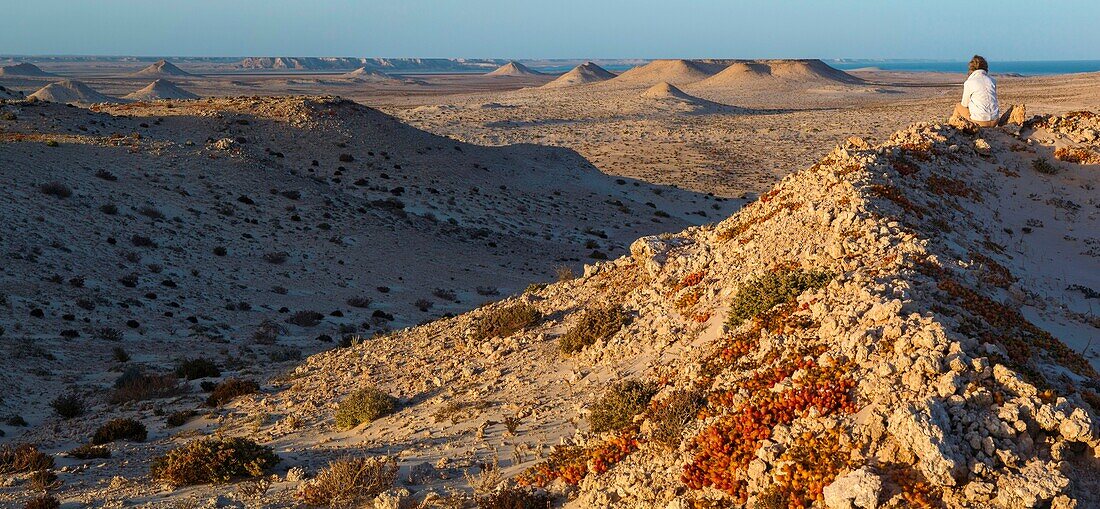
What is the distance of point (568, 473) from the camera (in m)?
8.45

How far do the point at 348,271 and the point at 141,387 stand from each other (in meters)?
12.6

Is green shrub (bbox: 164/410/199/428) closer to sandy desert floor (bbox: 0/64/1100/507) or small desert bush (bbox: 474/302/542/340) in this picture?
sandy desert floor (bbox: 0/64/1100/507)

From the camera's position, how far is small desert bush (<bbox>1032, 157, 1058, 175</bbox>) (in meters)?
17.2

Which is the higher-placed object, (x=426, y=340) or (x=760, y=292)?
(x=760, y=292)

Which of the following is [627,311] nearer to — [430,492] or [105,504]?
[430,492]

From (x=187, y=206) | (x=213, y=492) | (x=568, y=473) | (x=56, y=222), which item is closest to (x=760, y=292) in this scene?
(x=568, y=473)

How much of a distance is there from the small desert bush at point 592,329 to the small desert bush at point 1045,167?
11.0 meters

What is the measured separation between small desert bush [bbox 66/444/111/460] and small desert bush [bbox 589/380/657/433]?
751cm

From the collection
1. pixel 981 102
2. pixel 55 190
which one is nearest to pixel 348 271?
pixel 55 190

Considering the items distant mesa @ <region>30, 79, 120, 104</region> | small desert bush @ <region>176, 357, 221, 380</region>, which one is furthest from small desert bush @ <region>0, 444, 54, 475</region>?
distant mesa @ <region>30, 79, 120, 104</region>

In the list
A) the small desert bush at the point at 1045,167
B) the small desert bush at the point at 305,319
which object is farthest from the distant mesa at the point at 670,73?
the small desert bush at the point at 1045,167

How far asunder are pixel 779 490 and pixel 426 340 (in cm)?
1068

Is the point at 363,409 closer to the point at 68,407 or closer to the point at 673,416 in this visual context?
the point at 673,416

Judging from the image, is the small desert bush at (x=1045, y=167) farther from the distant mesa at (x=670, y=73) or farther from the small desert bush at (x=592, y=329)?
the distant mesa at (x=670, y=73)
